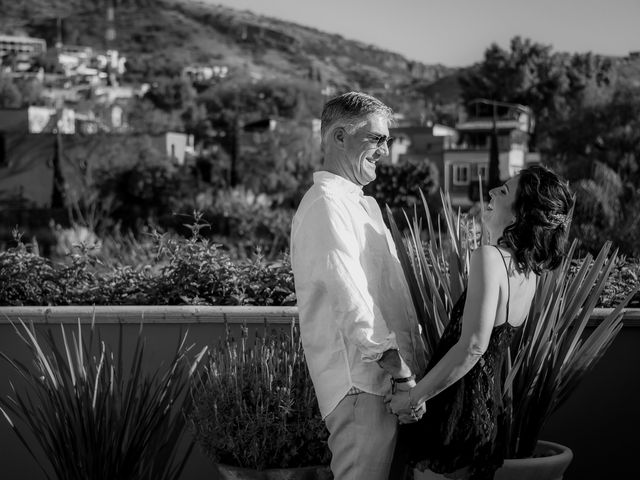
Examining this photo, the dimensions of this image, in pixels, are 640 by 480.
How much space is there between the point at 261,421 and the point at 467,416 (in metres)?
0.89

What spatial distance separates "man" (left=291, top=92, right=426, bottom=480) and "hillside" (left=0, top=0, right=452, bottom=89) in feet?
521

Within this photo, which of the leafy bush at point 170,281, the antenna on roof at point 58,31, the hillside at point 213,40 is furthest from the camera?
the antenna on roof at point 58,31

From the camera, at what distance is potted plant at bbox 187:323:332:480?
333 centimetres

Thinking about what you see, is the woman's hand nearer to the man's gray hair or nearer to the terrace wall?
the man's gray hair

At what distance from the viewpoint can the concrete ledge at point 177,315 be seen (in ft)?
13.4

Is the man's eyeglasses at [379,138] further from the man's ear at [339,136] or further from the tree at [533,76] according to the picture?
the tree at [533,76]

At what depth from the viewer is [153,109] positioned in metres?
110

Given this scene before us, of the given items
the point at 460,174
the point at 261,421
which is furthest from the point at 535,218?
the point at 460,174

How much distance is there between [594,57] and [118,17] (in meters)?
112

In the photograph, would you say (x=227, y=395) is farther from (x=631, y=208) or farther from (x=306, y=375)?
(x=631, y=208)

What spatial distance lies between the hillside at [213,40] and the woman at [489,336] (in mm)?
158843

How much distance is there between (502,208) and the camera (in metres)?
2.66

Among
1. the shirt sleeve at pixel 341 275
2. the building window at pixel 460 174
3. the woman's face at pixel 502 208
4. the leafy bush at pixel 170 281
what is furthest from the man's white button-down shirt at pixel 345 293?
the building window at pixel 460 174

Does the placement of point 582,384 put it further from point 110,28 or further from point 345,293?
point 110,28
